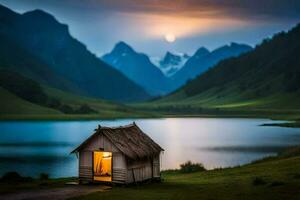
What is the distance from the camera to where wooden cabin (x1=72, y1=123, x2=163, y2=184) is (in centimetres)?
4509

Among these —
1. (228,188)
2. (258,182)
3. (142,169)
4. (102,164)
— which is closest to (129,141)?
(142,169)

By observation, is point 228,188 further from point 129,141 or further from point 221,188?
point 129,141

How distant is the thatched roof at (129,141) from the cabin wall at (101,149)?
0.43 meters

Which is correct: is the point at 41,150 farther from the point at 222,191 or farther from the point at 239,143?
the point at 222,191

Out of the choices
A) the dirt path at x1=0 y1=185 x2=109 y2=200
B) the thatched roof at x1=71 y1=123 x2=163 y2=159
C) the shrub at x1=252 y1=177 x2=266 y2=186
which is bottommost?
the dirt path at x1=0 y1=185 x2=109 y2=200

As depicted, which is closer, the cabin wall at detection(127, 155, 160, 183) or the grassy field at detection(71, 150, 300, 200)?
the grassy field at detection(71, 150, 300, 200)

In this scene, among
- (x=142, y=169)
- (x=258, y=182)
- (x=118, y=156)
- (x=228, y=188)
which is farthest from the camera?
(x=142, y=169)

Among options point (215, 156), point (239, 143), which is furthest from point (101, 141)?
point (239, 143)

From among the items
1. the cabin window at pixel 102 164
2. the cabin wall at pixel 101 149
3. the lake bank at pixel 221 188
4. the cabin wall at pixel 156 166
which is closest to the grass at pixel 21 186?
the lake bank at pixel 221 188

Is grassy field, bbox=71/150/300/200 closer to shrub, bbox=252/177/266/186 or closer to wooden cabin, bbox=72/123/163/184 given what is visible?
shrub, bbox=252/177/266/186

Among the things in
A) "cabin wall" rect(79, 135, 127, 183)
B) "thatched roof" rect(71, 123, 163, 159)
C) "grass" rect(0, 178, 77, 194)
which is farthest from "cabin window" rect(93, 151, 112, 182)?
"grass" rect(0, 178, 77, 194)

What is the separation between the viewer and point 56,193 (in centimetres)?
4081

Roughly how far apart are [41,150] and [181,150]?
2777 cm

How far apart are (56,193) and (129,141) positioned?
918cm
